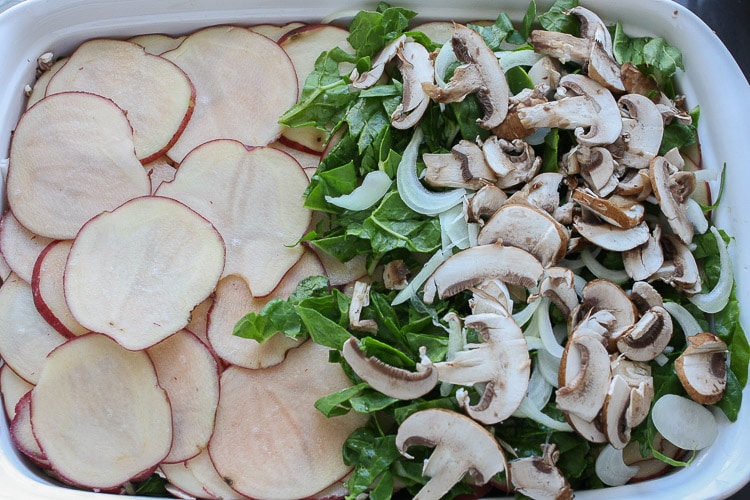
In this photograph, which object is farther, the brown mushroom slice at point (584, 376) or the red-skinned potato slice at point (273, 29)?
the red-skinned potato slice at point (273, 29)

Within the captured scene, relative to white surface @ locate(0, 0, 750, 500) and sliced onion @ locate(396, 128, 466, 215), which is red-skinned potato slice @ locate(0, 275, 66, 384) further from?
sliced onion @ locate(396, 128, 466, 215)

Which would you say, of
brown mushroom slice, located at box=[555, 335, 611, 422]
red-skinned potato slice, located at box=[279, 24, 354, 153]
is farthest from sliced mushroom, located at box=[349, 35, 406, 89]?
brown mushroom slice, located at box=[555, 335, 611, 422]

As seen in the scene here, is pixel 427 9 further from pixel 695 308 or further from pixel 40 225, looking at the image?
pixel 40 225

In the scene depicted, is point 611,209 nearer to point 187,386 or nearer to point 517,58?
point 517,58

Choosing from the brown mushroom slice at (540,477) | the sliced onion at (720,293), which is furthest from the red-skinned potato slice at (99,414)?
the sliced onion at (720,293)

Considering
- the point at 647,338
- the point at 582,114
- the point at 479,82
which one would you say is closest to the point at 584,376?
the point at 647,338

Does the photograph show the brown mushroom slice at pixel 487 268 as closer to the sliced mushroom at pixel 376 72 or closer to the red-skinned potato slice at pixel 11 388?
the sliced mushroom at pixel 376 72

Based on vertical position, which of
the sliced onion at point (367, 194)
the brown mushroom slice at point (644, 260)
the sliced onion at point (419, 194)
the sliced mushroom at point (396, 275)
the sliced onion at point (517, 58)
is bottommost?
the sliced mushroom at point (396, 275)

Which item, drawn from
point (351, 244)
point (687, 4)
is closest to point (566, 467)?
point (351, 244)
